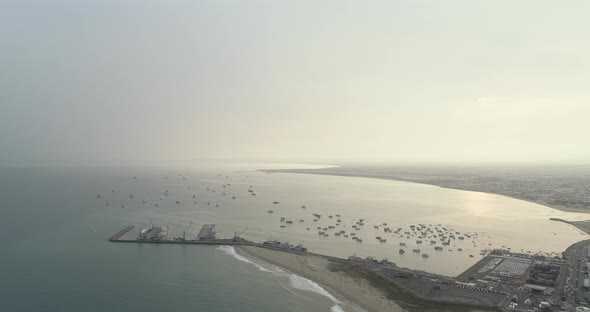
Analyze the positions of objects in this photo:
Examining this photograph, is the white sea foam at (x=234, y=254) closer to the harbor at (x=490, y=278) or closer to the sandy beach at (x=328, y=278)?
the sandy beach at (x=328, y=278)

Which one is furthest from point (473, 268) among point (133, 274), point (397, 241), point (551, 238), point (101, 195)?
point (101, 195)

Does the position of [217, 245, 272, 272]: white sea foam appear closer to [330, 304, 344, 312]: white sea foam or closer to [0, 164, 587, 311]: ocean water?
[0, 164, 587, 311]: ocean water

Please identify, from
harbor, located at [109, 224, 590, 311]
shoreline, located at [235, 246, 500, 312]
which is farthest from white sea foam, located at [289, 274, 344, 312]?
harbor, located at [109, 224, 590, 311]

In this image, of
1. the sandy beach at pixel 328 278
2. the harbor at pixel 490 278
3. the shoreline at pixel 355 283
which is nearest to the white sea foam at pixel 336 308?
the sandy beach at pixel 328 278

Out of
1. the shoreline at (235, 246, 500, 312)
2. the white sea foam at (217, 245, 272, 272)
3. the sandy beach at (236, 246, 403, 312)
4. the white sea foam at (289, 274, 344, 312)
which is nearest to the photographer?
the shoreline at (235, 246, 500, 312)

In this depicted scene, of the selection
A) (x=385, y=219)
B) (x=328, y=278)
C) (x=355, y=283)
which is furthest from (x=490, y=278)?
(x=385, y=219)

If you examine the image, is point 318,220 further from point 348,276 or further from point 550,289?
point 550,289
